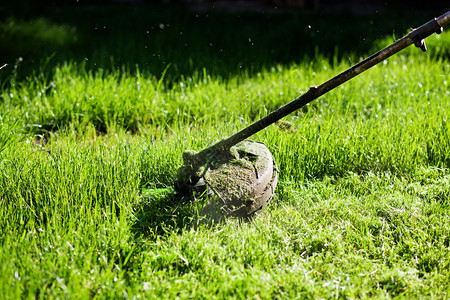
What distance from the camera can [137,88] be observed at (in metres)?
4.04

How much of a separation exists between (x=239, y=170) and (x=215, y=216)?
279 millimetres

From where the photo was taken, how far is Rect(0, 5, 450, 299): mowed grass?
1990mm

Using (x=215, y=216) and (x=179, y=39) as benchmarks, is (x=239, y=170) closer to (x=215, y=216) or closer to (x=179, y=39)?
(x=215, y=216)

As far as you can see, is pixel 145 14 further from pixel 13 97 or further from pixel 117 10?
pixel 13 97

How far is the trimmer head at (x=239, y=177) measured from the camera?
2.28 m

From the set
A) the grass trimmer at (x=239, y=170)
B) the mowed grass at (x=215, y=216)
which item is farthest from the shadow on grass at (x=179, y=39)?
the grass trimmer at (x=239, y=170)

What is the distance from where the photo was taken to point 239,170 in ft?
7.74

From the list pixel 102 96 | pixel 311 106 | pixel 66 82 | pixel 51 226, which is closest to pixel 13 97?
pixel 66 82

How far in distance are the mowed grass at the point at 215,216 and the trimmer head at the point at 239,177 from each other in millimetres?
124

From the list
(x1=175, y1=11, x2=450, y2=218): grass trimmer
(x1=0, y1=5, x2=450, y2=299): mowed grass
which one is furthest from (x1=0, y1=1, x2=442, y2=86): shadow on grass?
(x1=175, y1=11, x2=450, y2=218): grass trimmer

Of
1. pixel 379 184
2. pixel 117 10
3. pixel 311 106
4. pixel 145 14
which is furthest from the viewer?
pixel 117 10

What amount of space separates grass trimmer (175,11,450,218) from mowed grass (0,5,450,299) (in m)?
0.12

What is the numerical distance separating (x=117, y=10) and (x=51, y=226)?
6006 millimetres

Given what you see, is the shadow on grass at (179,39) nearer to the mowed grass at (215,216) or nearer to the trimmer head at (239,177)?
the mowed grass at (215,216)
